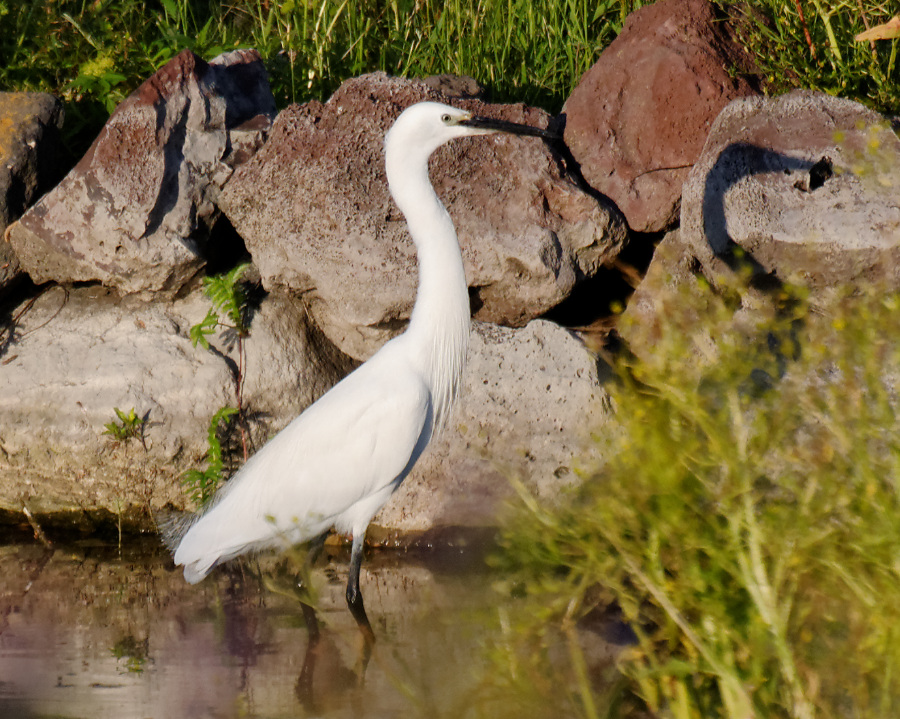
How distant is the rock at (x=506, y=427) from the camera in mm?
4418

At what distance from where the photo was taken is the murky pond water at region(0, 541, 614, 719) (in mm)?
3125

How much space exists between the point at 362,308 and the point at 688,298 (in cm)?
248

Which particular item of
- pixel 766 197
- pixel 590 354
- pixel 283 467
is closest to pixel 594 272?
pixel 590 354

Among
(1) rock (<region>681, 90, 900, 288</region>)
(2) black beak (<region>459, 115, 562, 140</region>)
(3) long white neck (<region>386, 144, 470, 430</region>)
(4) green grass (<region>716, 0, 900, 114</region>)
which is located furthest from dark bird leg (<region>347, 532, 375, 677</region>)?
(4) green grass (<region>716, 0, 900, 114</region>)

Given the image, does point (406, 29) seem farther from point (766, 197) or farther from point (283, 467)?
point (283, 467)

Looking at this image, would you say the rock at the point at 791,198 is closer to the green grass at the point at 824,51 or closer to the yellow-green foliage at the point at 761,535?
the green grass at the point at 824,51

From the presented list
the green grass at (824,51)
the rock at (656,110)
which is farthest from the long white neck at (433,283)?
the green grass at (824,51)

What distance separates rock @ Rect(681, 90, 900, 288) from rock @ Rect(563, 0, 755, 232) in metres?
0.33

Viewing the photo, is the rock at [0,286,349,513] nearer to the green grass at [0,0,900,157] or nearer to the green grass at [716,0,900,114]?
the green grass at [0,0,900,157]

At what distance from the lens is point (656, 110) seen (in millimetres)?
4738

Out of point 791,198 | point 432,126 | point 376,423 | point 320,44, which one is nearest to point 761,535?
point 376,423

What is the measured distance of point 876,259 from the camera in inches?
153

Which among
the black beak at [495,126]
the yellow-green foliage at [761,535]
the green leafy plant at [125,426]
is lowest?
the green leafy plant at [125,426]

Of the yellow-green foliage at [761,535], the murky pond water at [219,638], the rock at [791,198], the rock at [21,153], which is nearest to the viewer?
the yellow-green foliage at [761,535]
